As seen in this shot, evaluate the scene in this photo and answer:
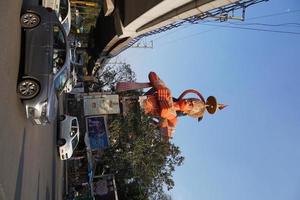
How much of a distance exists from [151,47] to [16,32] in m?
37.8

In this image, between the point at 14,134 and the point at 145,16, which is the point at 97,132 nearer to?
the point at 145,16

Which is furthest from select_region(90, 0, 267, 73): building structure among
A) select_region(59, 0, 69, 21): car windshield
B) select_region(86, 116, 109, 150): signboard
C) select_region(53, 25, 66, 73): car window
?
select_region(86, 116, 109, 150): signboard

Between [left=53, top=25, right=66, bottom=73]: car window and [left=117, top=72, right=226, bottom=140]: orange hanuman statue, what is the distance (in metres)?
17.3

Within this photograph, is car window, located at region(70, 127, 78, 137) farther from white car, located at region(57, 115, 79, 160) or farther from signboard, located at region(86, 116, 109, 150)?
signboard, located at region(86, 116, 109, 150)

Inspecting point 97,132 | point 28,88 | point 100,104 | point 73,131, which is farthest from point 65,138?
point 100,104

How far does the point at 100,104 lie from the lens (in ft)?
95.5

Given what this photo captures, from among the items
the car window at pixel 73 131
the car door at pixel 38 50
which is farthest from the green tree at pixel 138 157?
the car door at pixel 38 50

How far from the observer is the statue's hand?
29078 mm

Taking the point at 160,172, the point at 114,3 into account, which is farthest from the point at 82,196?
the point at 114,3

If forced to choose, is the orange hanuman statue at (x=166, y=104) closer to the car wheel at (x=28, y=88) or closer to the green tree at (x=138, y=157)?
the green tree at (x=138, y=157)

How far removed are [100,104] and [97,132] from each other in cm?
240

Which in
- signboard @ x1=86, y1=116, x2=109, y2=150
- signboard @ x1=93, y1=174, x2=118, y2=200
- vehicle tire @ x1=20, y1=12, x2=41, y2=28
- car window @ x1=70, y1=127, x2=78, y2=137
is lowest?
signboard @ x1=93, y1=174, x2=118, y2=200

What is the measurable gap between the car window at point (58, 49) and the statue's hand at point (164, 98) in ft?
56.8

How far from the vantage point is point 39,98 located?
10.5 metres
